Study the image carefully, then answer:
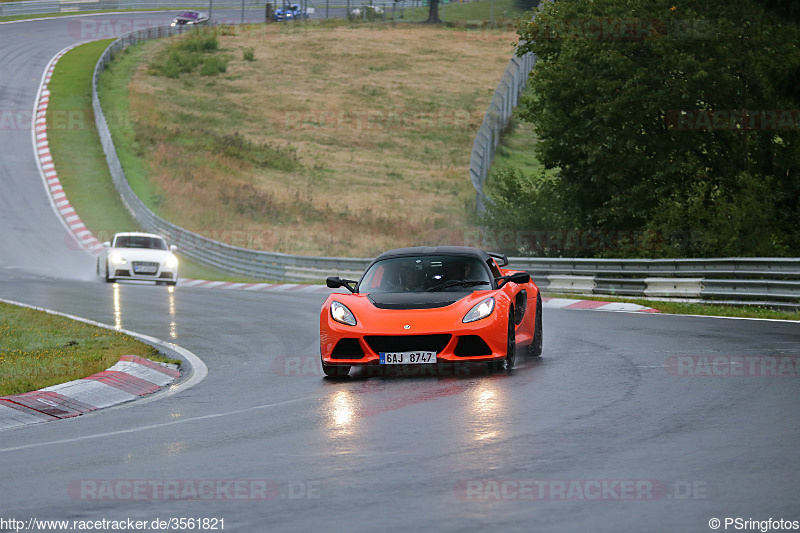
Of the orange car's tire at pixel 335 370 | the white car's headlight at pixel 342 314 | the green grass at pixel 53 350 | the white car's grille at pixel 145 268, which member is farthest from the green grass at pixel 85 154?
the white car's headlight at pixel 342 314

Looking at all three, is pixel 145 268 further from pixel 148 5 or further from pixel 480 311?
pixel 148 5

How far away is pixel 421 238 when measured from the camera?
43281mm

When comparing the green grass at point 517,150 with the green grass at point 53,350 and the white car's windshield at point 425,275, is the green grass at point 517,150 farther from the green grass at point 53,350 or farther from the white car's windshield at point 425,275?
the white car's windshield at point 425,275

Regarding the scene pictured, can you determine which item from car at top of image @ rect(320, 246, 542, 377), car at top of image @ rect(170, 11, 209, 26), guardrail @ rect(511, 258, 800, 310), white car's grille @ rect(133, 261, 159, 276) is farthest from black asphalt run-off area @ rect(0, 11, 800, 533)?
car at top of image @ rect(170, 11, 209, 26)

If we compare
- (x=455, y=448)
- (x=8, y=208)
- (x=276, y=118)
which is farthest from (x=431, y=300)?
(x=276, y=118)

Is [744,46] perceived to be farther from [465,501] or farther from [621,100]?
[465,501]

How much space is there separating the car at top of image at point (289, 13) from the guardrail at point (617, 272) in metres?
62.2

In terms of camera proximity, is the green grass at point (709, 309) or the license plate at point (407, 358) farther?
the green grass at point (709, 309)

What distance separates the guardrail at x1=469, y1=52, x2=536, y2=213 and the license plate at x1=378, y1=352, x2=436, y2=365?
29254mm

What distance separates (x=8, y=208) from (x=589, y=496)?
146 feet

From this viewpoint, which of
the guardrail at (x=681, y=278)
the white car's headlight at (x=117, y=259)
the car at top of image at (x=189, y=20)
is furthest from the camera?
the car at top of image at (x=189, y=20)

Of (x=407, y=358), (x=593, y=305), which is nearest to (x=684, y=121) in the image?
(x=593, y=305)

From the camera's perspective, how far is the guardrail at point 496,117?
43.2 m

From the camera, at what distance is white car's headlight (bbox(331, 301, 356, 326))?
39.7 feet
